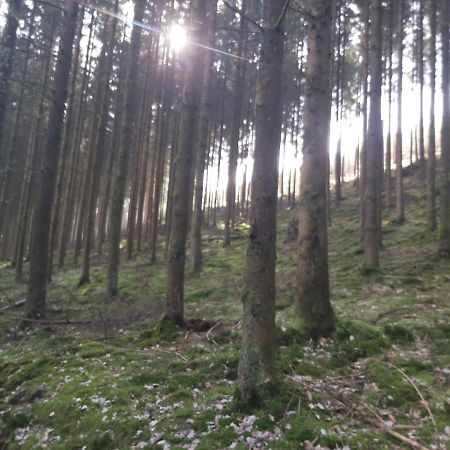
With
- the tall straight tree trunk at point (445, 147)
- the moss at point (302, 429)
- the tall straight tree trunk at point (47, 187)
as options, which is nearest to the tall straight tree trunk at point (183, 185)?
the tall straight tree trunk at point (47, 187)

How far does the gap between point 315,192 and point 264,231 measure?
103 inches

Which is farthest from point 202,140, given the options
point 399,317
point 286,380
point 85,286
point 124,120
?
point 286,380

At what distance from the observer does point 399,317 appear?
25.3 ft

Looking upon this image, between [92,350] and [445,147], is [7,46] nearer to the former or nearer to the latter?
[92,350]

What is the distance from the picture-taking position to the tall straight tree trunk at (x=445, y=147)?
1191 centimetres

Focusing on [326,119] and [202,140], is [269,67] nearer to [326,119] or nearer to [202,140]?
[326,119]

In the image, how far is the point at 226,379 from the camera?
5.61m

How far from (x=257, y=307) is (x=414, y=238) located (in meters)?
12.8

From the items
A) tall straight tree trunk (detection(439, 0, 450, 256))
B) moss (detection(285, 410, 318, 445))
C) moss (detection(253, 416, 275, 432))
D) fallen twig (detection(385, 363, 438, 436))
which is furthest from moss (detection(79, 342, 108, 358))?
tall straight tree trunk (detection(439, 0, 450, 256))

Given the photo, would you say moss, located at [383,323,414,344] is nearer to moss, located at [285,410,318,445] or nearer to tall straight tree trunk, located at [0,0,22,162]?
moss, located at [285,410,318,445]

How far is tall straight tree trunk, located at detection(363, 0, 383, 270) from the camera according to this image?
11.8 m

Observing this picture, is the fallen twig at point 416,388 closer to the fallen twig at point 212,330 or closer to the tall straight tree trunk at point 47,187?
the fallen twig at point 212,330

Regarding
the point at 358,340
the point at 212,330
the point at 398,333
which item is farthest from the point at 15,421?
the point at 398,333

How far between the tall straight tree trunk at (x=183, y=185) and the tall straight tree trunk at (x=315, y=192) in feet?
7.96
